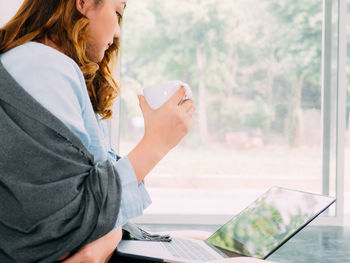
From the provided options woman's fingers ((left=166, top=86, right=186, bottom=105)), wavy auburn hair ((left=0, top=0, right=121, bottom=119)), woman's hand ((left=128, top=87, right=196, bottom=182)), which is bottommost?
woman's hand ((left=128, top=87, right=196, bottom=182))

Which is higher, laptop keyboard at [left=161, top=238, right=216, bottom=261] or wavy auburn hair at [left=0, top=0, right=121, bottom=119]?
wavy auburn hair at [left=0, top=0, right=121, bottom=119]

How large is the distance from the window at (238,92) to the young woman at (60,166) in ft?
7.20

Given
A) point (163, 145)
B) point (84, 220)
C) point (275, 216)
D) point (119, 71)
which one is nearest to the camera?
point (84, 220)

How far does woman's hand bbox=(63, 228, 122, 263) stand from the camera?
0.71m

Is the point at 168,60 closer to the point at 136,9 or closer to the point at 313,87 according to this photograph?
the point at 136,9

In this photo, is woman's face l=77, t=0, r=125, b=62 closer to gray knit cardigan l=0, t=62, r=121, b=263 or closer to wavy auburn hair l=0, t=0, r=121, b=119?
wavy auburn hair l=0, t=0, r=121, b=119

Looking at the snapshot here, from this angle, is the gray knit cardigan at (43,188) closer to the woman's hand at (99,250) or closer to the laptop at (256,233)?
the woman's hand at (99,250)

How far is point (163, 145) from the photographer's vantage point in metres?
0.78

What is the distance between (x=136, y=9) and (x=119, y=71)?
45cm

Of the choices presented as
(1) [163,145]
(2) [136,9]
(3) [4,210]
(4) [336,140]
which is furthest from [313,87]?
(3) [4,210]

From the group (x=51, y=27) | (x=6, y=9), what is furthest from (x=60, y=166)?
(x=6, y=9)

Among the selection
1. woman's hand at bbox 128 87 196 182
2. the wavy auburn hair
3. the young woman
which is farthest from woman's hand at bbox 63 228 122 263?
the wavy auburn hair

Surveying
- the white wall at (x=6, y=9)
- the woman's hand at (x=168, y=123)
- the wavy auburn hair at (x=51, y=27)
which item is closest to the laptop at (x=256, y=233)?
the woman's hand at (x=168, y=123)

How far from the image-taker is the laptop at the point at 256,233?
0.89 m
